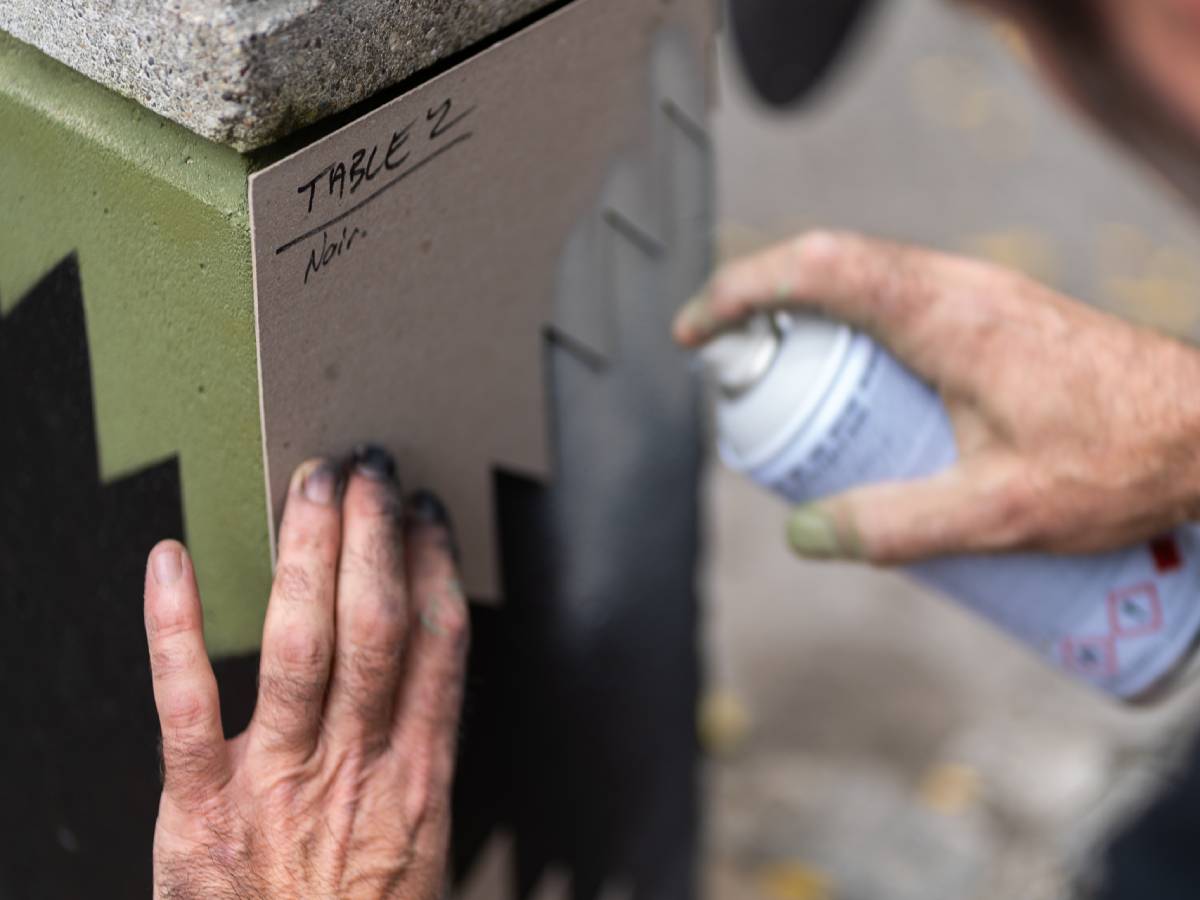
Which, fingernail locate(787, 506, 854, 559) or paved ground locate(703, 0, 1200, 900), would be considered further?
paved ground locate(703, 0, 1200, 900)

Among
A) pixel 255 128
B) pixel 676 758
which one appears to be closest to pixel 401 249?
pixel 255 128

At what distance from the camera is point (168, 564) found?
1.30 metres

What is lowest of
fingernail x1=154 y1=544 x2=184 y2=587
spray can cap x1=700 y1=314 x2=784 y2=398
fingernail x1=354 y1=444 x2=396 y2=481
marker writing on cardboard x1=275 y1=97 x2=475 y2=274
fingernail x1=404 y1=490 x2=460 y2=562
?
fingernail x1=154 y1=544 x2=184 y2=587

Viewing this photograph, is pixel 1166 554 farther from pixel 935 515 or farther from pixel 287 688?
pixel 287 688

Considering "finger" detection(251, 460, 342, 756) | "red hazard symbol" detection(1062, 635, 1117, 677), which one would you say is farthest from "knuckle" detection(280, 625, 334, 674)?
"red hazard symbol" detection(1062, 635, 1117, 677)

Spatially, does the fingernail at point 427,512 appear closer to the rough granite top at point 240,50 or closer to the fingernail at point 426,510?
the fingernail at point 426,510

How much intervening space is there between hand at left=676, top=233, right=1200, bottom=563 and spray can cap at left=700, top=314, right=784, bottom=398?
1.2 inches

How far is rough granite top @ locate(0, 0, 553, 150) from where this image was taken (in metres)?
1.13

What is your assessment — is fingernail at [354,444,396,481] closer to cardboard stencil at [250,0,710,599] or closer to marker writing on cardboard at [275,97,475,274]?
cardboard stencil at [250,0,710,599]

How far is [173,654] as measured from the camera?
1294 mm

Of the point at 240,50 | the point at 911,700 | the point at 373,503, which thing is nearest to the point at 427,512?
the point at 373,503

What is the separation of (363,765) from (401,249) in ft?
1.66

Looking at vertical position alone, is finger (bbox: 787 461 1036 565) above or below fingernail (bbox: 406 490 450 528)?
below

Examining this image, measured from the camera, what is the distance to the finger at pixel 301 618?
1.31 metres
